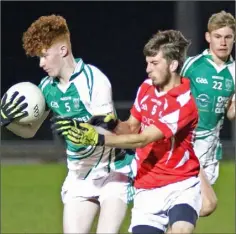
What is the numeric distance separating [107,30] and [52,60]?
10561 millimetres

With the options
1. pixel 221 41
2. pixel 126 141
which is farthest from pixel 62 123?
pixel 221 41

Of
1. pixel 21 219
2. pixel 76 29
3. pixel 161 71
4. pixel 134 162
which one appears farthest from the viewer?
pixel 76 29

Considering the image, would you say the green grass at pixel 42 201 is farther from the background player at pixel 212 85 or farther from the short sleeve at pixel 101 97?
the short sleeve at pixel 101 97

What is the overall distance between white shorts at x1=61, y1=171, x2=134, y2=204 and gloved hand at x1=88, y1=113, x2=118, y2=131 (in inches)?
15.8

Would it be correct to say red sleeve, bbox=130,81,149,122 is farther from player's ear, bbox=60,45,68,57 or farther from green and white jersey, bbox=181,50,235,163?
green and white jersey, bbox=181,50,235,163

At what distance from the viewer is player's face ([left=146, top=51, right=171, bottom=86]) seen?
6.74m

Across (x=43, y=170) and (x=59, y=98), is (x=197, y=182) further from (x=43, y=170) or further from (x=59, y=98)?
(x=43, y=170)

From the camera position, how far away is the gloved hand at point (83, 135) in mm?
6586

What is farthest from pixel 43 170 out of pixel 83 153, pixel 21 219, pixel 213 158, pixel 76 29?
pixel 83 153

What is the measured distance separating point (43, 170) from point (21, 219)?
414cm

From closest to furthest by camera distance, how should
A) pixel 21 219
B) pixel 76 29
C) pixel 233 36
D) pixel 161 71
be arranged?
pixel 161 71, pixel 233 36, pixel 21 219, pixel 76 29

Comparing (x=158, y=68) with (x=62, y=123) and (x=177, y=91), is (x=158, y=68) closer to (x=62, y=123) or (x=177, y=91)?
(x=177, y=91)

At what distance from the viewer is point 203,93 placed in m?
8.77

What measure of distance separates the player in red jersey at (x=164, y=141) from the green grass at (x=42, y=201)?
3507mm
